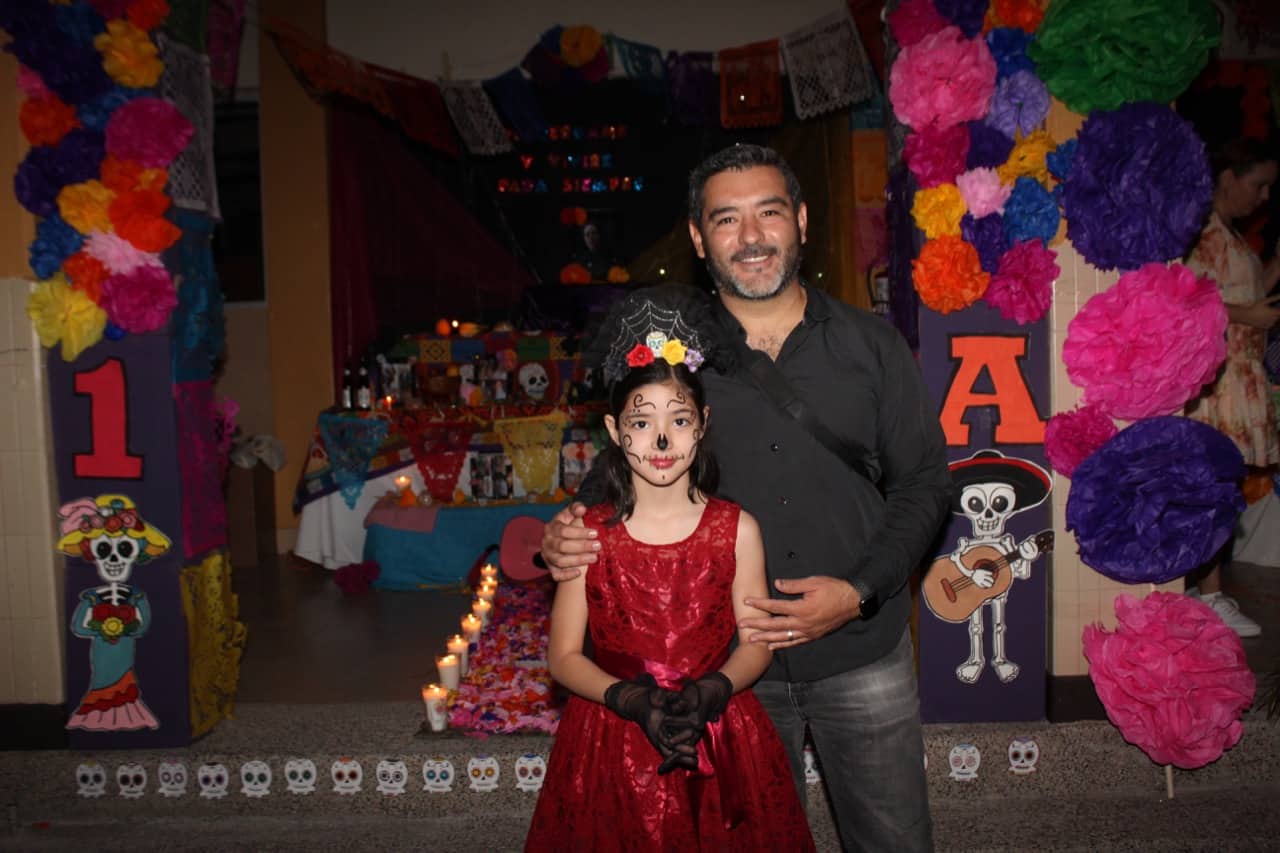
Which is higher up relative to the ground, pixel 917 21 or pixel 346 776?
pixel 917 21

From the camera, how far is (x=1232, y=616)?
430cm

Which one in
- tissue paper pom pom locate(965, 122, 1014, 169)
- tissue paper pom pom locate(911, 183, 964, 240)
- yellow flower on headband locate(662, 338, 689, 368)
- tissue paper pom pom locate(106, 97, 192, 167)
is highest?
tissue paper pom pom locate(106, 97, 192, 167)

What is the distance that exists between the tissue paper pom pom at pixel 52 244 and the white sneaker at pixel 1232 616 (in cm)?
464

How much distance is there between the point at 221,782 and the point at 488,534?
9.06 ft

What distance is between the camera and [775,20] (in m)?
7.90

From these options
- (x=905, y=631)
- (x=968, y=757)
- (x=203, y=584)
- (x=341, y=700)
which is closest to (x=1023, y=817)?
(x=968, y=757)

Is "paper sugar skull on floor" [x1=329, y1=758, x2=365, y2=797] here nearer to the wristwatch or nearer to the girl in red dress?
the girl in red dress

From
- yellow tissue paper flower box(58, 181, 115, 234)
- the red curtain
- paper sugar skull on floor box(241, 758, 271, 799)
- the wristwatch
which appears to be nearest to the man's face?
the wristwatch

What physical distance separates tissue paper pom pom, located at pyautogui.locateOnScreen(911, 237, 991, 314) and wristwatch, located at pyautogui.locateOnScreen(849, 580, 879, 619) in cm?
147

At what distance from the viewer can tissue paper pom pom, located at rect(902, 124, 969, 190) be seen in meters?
3.06

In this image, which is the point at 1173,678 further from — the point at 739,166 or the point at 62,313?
the point at 62,313

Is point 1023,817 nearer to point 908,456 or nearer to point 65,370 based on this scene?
point 908,456

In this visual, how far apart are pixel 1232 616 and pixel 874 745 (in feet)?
10.3

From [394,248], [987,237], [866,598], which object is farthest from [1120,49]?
[394,248]
